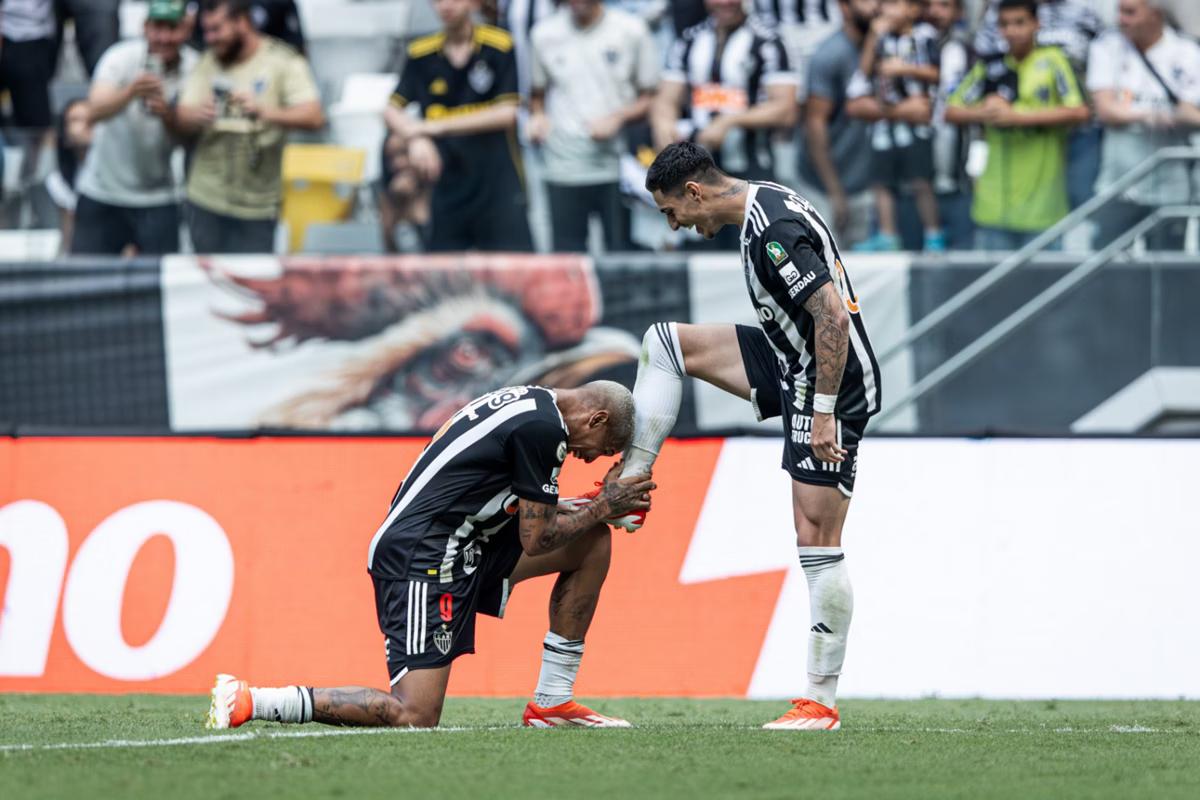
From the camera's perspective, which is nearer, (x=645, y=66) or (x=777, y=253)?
(x=777, y=253)

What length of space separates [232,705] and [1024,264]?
677 centimetres

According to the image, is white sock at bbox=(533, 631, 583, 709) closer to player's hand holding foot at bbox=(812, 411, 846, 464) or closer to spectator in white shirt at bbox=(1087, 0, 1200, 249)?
player's hand holding foot at bbox=(812, 411, 846, 464)

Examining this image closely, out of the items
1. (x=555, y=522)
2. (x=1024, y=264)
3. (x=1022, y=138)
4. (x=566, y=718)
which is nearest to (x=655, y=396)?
(x=555, y=522)

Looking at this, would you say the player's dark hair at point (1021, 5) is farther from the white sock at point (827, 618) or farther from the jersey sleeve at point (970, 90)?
the white sock at point (827, 618)

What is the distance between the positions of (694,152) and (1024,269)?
4999 mm

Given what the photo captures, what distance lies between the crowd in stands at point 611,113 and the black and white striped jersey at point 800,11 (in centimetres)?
2

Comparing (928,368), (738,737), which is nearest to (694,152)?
(738,737)

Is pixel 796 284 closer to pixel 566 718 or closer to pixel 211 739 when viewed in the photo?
pixel 566 718

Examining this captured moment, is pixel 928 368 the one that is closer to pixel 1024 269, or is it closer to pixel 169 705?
pixel 1024 269

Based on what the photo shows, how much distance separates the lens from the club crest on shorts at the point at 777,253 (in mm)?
6691

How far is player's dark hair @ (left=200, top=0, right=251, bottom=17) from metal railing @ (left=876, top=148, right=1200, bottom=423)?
203 inches

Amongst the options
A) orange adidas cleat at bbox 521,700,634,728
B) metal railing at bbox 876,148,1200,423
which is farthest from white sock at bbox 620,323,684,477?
metal railing at bbox 876,148,1200,423

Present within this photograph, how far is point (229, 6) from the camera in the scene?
1206 centimetres

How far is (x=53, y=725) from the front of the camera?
7.08 metres
